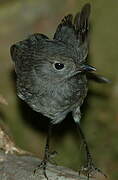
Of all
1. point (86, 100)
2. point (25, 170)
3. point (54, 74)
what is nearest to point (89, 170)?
point (25, 170)

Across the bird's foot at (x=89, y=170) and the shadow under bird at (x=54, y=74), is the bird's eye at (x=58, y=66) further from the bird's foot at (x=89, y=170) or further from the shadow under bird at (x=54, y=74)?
the bird's foot at (x=89, y=170)

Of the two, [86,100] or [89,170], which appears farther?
[86,100]

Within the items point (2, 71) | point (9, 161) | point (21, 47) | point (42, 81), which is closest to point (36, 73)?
point (42, 81)

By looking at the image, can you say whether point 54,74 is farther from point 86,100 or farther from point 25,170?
point 86,100

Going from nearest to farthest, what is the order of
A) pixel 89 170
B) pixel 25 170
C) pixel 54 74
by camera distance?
pixel 25 170 → pixel 54 74 → pixel 89 170

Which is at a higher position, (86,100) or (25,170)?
(86,100)

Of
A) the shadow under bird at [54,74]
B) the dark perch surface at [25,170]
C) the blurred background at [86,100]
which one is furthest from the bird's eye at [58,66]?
the blurred background at [86,100]
